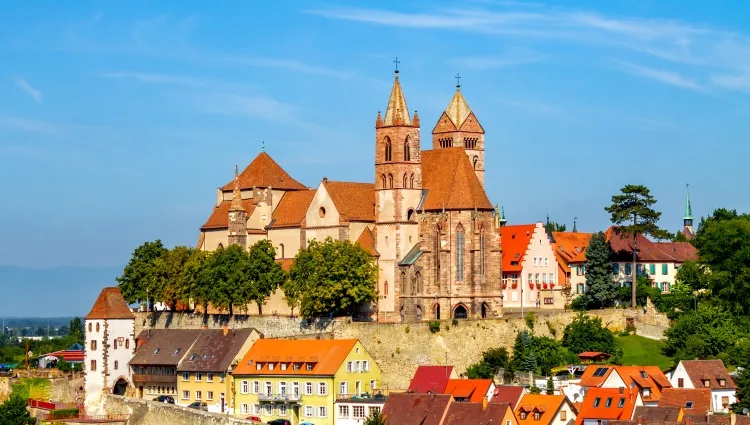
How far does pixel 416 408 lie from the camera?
9412 cm

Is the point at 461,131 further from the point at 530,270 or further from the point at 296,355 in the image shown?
the point at 296,355

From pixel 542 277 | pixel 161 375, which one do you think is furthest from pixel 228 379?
pixel 542 277

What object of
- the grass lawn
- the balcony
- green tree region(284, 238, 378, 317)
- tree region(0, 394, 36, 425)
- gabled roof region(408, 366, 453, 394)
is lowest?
tree region(0, 394, 36, 425)

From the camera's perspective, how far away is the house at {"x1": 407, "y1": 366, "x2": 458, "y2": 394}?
99.5 metres

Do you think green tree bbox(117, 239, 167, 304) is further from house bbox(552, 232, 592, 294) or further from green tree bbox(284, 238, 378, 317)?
house bbox(552, 232, 592, 294)

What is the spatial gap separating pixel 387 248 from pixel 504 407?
29.9 metres

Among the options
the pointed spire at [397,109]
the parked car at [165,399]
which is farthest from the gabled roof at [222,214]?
the parked car at [165,399]

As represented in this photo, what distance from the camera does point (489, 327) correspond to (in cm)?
10938

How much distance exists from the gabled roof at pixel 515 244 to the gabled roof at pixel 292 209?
54.3 feet

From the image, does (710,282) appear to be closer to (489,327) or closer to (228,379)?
(489,327)

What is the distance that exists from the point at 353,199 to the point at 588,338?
78.6ft

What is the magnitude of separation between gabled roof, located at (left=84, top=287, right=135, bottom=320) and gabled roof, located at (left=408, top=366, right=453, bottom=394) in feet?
84.3

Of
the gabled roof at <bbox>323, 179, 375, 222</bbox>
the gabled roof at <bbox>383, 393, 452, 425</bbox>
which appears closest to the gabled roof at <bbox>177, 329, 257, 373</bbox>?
the gabled roof at <bbox>383, 393, 452, 425</bbox>

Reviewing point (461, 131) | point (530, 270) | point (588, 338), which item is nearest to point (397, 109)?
point (461, 131)
